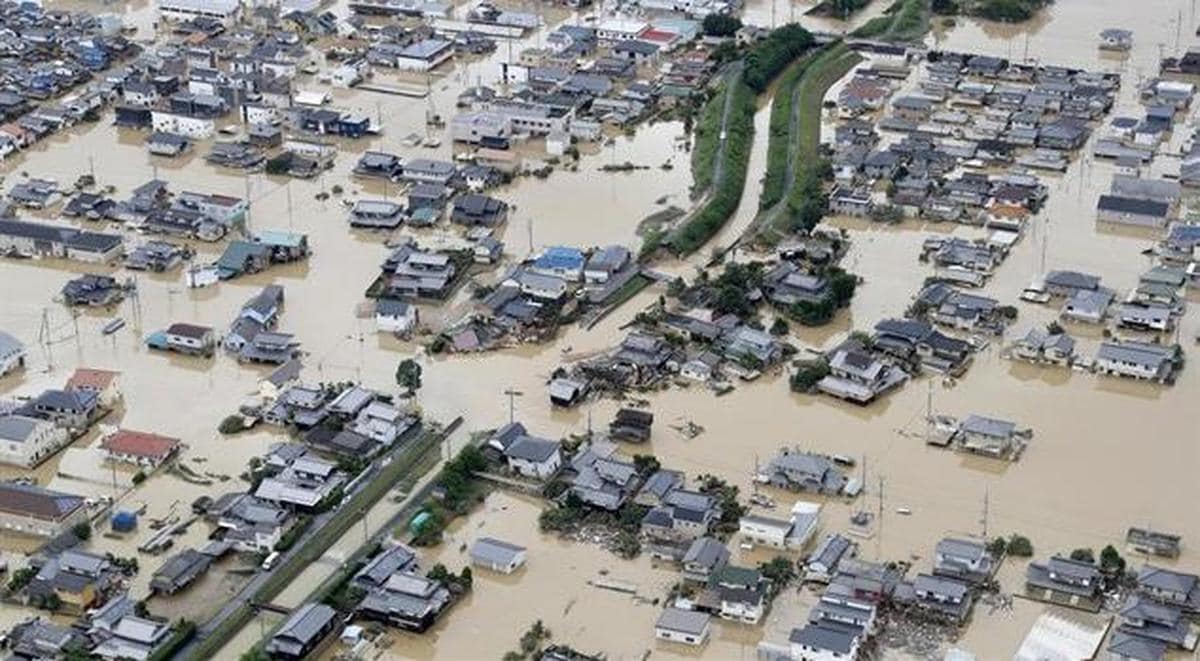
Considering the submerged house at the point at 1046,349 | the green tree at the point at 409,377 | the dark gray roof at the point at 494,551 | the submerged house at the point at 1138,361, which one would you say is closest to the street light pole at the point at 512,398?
the green tree at the point at 409,377

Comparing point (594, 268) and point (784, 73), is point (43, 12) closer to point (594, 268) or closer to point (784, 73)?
point (784, 73)

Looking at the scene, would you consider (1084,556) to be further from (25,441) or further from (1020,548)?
(25,441)

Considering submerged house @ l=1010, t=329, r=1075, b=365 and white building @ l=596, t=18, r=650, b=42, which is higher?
white building @ l=596, t=18, r=650, b=42

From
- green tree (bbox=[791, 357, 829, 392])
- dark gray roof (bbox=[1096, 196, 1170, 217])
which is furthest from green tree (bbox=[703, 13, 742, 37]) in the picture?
green tree (bbox=[791, 357, 829, 392])

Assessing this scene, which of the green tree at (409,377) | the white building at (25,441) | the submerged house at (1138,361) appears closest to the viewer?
the white building at (25,441)

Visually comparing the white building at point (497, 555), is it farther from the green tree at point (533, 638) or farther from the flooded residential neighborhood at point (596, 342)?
the green tree at point (533, 638)

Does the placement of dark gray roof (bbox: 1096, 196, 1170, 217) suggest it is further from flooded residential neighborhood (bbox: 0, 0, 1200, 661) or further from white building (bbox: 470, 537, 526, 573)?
white building (bbox: 470, 537, 526, 573)
